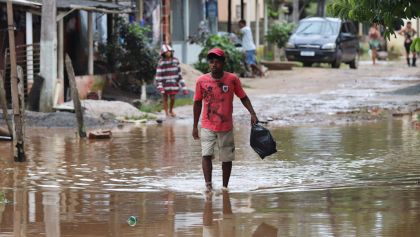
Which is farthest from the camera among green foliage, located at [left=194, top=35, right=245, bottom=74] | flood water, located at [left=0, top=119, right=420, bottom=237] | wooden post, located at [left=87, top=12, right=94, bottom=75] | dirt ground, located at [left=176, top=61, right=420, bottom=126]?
green foliage, located at [left=194, top=35, right=245, bottom=74]

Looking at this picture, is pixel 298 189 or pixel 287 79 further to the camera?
pixel 287 79

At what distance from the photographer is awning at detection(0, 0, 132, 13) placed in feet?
61.8

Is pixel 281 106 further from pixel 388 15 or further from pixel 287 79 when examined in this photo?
pixel 388 15

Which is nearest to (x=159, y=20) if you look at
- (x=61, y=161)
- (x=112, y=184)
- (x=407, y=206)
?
(x=61, y=161)

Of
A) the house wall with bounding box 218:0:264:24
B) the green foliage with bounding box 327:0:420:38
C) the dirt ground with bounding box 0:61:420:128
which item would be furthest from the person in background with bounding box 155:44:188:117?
the house wall with bounding box 218:0:264:24

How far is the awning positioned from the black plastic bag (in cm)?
913

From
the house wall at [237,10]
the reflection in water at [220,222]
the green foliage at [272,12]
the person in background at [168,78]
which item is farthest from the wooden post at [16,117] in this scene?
the green foliage at [272,12]

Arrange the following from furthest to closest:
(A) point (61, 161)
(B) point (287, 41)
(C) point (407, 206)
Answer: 1. (B) point (287, 41)
2. (A) point (61, 161)
3. (C) point (407, 206)

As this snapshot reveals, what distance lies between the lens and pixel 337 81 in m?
29.3

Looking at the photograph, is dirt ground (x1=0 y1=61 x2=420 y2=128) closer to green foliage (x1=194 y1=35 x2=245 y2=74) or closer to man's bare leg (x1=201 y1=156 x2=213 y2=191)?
green foliage (x1=194 y1=35 x2=245 y2=74)

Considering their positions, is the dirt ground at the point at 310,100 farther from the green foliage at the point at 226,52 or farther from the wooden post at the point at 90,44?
the wooden post at the point at 90,44

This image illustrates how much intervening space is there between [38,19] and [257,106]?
17.3 feet

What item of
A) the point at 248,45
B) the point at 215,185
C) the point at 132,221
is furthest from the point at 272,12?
the point at 132,221

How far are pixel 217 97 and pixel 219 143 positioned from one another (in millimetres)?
497
